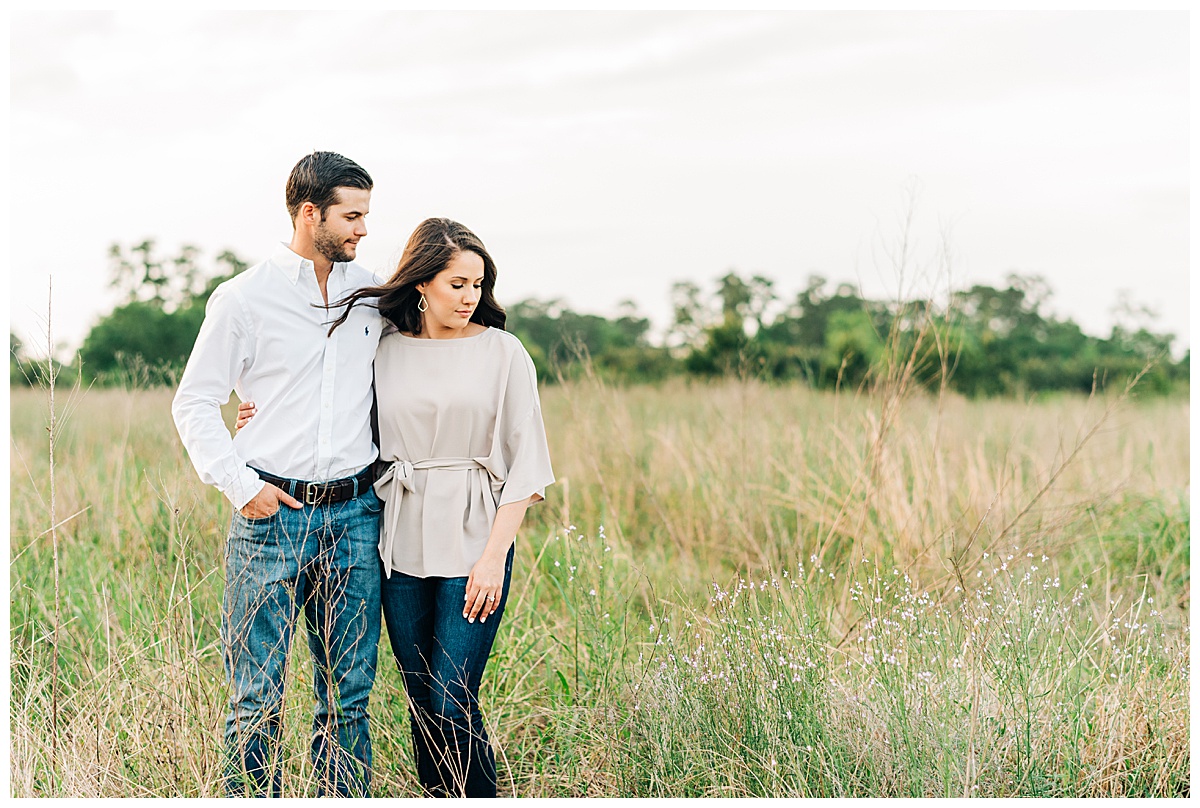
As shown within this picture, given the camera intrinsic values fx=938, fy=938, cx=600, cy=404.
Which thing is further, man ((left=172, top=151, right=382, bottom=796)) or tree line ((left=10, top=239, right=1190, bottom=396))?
tree line ((left=10, top=239, right=1190, bottom=396))

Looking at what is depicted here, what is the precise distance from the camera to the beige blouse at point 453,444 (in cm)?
254

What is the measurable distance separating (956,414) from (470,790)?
225 inches

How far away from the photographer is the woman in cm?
253

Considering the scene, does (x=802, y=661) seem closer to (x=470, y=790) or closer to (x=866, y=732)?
(x=866, y=732)

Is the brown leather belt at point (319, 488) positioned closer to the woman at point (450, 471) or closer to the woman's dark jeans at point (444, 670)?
the woman at point (450, 471)

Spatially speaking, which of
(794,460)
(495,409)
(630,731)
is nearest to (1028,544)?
(794,460)

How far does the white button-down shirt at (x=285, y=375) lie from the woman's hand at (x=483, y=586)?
0.45 meters

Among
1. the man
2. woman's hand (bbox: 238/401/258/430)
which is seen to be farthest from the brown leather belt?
woman's hand (bbox: 238/401/258/430)

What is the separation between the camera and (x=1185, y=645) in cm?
319

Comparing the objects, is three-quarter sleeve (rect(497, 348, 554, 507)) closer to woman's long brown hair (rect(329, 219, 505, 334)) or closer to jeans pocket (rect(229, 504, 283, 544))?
woman's long brown hair (rect(329, 219, 505, 334))

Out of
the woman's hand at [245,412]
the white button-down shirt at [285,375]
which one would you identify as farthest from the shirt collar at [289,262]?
the woman's hand at [245,412]

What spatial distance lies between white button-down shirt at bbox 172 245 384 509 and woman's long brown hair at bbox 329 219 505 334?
0.20 ft

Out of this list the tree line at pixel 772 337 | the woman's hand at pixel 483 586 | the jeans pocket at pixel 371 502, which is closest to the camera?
the woman's hand at pixel 483 586

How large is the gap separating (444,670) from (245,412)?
2.99ft
